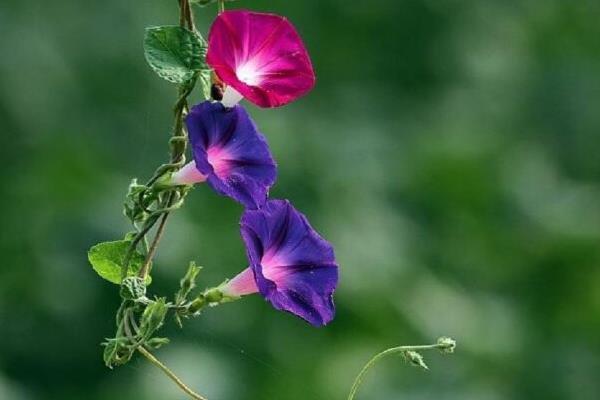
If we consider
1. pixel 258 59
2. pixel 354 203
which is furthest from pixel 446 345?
pixel 354 203

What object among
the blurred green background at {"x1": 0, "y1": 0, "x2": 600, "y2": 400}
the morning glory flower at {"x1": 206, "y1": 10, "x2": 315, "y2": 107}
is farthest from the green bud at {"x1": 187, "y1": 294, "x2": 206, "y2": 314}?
the blurred green background at {"x1": 0, "y1": 0, "x2": 600, "y2": 400}

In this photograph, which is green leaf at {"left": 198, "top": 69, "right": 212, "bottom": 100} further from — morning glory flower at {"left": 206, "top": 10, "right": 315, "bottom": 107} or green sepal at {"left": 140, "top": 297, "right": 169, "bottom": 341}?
green sepal at {"left": 140, "top": 297, "right": 169, "bottom": 341}

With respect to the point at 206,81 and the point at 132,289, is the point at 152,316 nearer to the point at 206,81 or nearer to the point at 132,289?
the point at 132,289

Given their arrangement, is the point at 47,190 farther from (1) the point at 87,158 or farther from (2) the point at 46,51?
(2) the point at 46,51

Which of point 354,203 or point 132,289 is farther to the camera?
point 354,203

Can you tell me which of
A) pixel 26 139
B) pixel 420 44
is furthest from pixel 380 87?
pixel 26 139

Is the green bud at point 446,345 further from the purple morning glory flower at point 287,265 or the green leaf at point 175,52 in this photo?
the green leaf at point 175,52

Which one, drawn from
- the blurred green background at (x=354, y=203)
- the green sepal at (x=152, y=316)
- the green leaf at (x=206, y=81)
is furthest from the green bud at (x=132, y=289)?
the blurred green background at (x=354, y=203)
